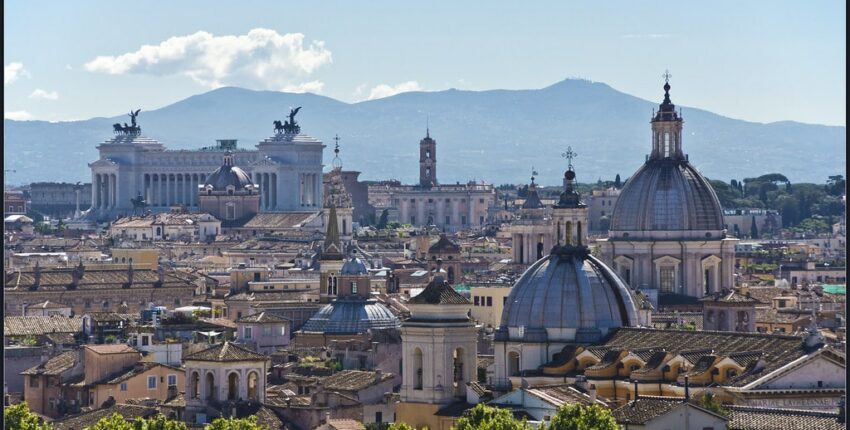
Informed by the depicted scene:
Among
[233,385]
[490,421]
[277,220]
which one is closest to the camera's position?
[490,421]

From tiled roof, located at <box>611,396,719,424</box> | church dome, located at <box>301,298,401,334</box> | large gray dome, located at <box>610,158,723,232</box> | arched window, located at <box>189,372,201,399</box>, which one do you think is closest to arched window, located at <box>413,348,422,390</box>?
arched window, located at <box>189,372,201,399</box>

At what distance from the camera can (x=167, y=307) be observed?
99.5 m

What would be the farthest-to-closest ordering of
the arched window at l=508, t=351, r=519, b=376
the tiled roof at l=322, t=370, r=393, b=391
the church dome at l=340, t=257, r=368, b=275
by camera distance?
the church dome at l=340, t=257, r=368, b=275
the tiled roof at l=322, t=370, r=393, b=391
the arched window at l=508, t=351, r=519, b=376

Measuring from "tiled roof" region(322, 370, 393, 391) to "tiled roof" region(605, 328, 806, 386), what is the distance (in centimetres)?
752

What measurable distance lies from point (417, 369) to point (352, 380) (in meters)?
7.32

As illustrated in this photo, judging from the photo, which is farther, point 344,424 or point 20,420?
point 344,424

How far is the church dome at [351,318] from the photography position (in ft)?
260

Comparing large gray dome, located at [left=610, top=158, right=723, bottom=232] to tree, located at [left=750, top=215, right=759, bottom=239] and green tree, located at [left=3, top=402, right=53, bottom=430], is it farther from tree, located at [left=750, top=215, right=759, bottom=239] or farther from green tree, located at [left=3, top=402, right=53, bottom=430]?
tree, located at [left=750, top=215, right=759, bottom=239]

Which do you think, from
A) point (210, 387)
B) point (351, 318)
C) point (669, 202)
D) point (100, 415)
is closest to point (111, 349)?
point (210, 387)

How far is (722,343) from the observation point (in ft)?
159

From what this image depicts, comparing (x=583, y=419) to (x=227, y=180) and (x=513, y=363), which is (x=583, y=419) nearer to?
(x=513, y=363)

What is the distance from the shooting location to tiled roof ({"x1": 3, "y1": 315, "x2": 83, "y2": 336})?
251 ft

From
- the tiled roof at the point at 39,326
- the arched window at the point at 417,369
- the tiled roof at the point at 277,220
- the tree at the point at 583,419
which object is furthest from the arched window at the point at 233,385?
the tiled roof at the point at 277,220

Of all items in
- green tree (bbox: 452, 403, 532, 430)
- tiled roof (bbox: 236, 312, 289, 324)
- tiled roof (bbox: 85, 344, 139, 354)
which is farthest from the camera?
tiled roof (bbox: 236, 312, 289, 324)
